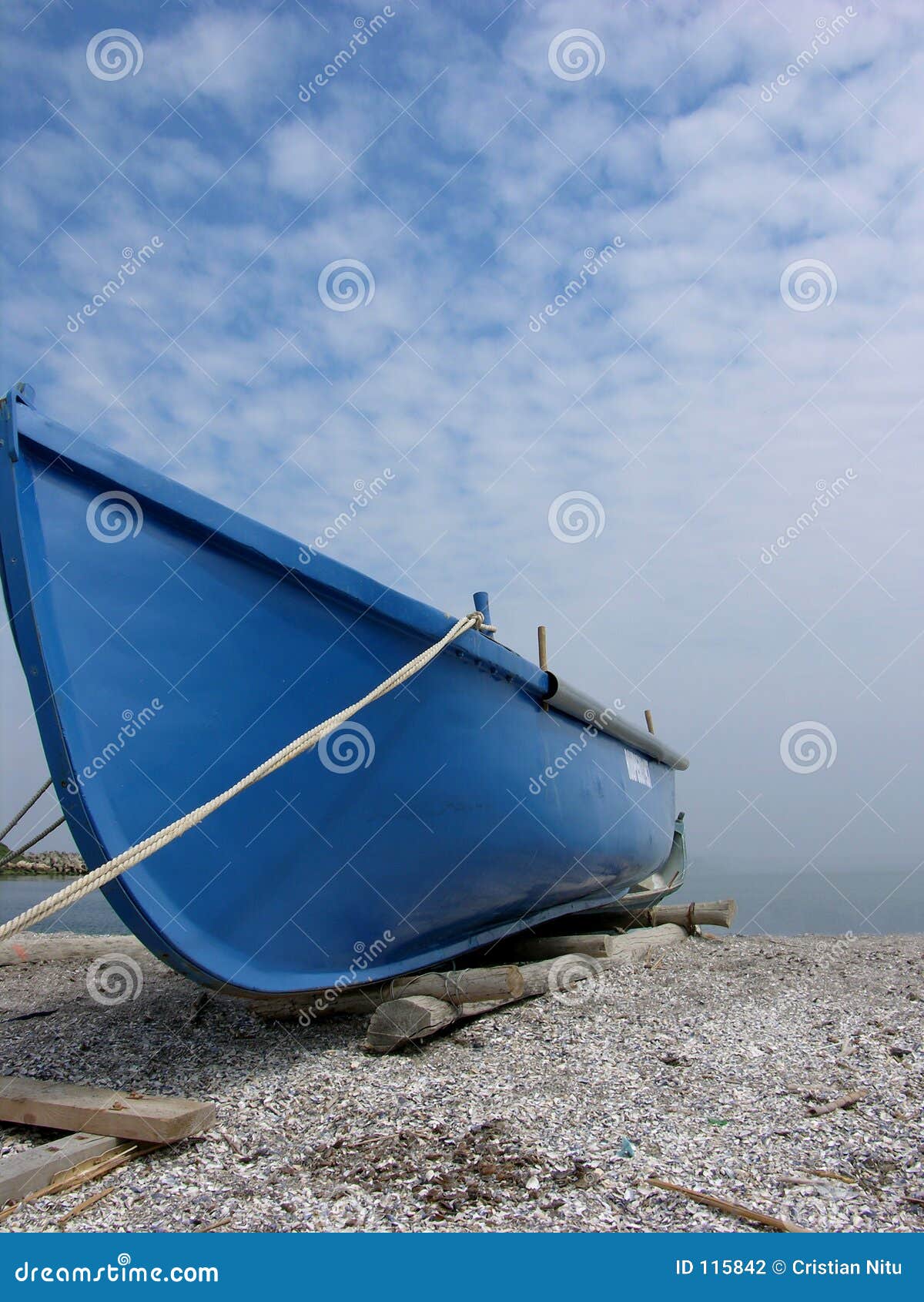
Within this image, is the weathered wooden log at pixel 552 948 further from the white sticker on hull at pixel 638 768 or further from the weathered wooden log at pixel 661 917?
the white sticker on hull at pixel 638 768

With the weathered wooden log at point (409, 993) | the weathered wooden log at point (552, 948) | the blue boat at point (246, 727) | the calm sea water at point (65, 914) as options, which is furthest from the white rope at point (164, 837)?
the calm sea water at point (65, 914)

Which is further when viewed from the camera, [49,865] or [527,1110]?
[49,865]

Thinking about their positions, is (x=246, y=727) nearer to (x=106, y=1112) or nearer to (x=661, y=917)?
(x=106, y=1112)

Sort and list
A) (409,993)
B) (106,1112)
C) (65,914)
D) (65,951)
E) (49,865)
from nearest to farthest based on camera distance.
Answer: (106,1112), (409,993), (65,951), (65,914), (49,865)

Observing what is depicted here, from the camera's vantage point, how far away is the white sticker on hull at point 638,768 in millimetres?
7734

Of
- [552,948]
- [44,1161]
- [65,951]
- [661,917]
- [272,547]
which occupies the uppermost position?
[272,547]

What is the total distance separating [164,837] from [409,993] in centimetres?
202

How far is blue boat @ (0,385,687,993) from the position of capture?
302cm

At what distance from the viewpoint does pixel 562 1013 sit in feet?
14.7

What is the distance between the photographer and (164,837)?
265 cm

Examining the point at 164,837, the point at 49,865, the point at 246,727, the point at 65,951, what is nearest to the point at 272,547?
the point at 246,727

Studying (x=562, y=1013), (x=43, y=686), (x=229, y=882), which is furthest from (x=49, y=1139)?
(x=562, y=1013)

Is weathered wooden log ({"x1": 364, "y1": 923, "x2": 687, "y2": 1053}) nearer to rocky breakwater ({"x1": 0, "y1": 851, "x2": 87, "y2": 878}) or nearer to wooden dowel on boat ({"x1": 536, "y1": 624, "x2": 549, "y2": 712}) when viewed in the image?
wooden dowel on boat ({"x1": 536, "y1": 624, "x2": 549, "y2": 712})

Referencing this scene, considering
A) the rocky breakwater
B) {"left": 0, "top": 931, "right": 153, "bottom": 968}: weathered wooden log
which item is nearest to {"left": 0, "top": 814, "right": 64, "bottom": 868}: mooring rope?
{"left": 0, "top": 931, "right": 153, "bottom": 968}: weathered wooden log
